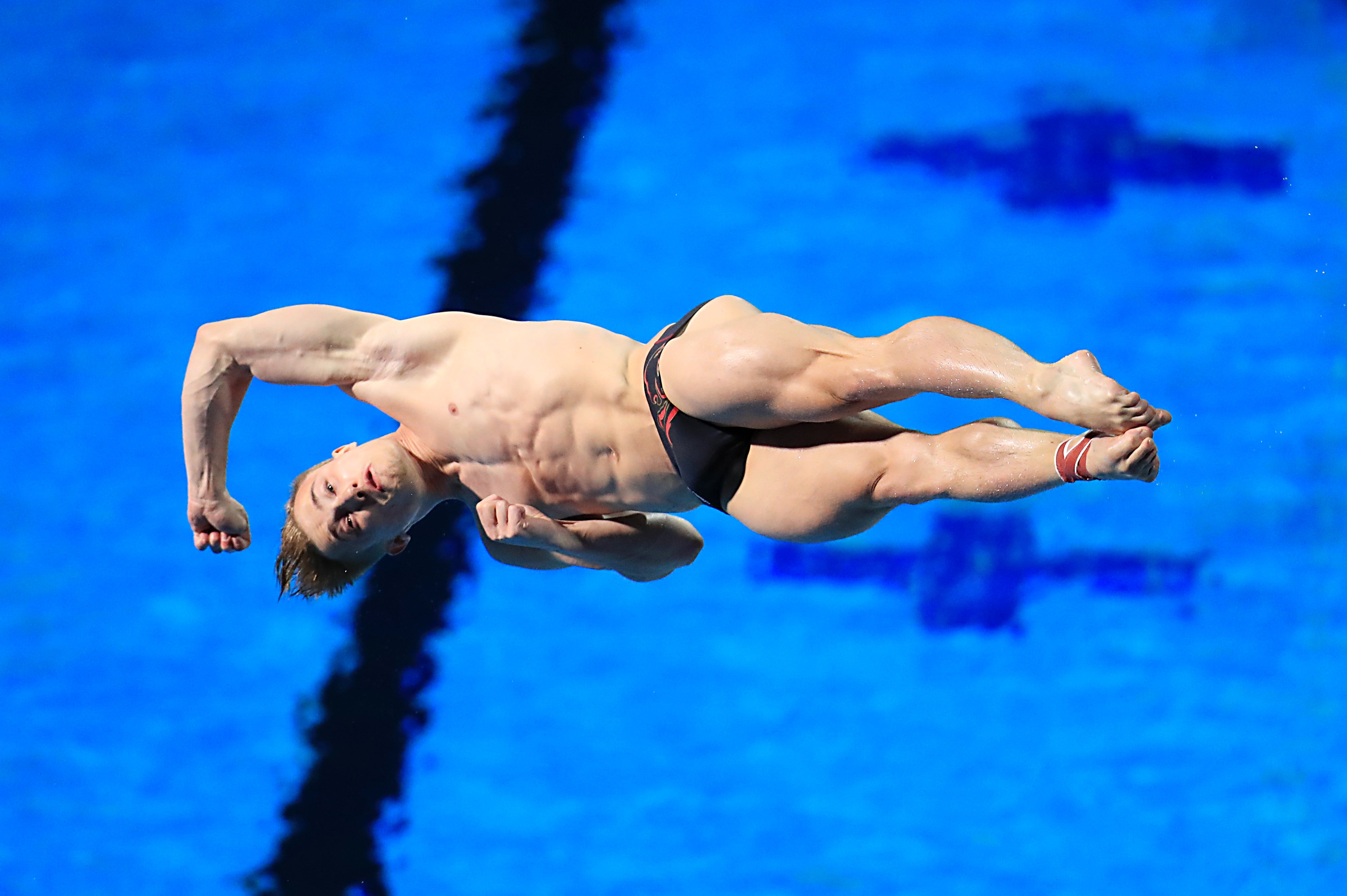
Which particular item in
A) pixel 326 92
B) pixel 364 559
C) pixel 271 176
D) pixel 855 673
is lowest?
pixel 364 559

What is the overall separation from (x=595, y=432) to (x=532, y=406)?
0.40ft

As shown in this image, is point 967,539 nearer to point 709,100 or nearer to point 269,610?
point 709,100

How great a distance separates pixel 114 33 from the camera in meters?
4.16

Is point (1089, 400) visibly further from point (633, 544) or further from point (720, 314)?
point (633, 544)

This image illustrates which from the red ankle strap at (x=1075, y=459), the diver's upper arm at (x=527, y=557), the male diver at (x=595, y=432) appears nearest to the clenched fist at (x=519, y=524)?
the male diver at (x=595, y=432)

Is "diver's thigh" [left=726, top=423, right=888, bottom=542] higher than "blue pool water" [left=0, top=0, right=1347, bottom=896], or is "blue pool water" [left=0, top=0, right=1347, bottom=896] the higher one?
"blue pool water" [left=0, top=0, right=1347, bottom=896]

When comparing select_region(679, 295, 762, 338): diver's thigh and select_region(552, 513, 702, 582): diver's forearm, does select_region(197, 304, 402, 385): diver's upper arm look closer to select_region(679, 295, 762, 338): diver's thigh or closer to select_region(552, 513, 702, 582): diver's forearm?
select_region(552, 513, 702, 582): diver's forearm

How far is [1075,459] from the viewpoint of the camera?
1661 millimetres

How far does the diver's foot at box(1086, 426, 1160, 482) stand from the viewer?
1574 mm

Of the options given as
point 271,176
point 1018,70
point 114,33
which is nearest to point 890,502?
point 1018,70

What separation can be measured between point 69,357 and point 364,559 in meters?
2.08

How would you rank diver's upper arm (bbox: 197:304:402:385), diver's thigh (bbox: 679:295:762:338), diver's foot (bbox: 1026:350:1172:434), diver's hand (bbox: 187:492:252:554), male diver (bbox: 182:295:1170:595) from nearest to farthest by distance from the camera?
diver's foot (bbox: 1026:350:1172:434)
male diver (bbox: 182:295:1170:595)
diver's thigh (bbox: 679:295:762:338)
diver's upper arm (bbox: 197:304:402:385)
diver's hand (bbox: 187:492:252:554)

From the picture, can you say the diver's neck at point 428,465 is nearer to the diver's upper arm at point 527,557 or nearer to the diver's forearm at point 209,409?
the diver's upper arm at point 527,557

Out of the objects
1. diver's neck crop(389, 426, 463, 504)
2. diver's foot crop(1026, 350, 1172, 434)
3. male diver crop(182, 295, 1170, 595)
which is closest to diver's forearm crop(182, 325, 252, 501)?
male diver crop(182, 295, 1170, 595)
